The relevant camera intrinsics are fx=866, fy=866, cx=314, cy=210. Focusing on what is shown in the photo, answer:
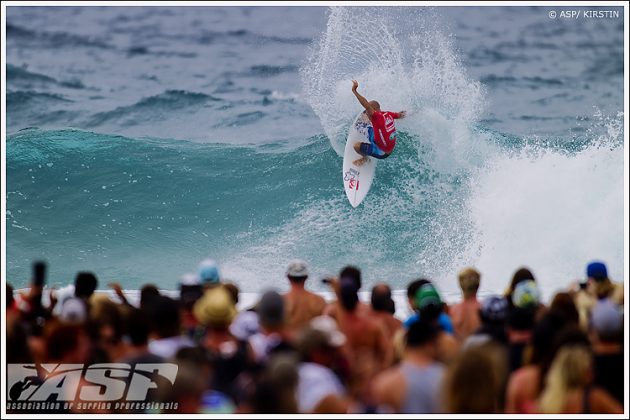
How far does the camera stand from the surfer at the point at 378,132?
11641 mm

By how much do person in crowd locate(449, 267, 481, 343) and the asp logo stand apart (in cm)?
200

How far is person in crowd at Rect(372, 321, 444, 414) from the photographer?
3.84 metres

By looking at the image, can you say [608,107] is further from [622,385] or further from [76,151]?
[622,385]

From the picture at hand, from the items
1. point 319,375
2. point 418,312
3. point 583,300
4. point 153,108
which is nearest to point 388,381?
point 319,375

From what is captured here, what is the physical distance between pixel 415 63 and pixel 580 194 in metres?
3.44

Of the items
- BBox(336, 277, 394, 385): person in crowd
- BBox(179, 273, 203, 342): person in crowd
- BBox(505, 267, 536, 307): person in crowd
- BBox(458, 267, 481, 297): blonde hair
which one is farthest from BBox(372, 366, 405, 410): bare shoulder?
BBox(458, 267, 481, 297): blonde hair

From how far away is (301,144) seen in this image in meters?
17.3

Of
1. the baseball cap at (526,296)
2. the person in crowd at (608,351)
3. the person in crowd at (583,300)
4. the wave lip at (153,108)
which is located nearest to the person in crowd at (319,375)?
the person in crowd at (608,351)

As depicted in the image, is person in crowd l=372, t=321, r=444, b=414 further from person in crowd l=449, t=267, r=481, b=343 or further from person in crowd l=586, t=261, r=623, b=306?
person in crowd l=586, t=261, r=623, b=306

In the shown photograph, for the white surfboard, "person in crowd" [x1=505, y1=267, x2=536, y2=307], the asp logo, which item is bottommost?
the asp logo

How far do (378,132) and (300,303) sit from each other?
6.47 m

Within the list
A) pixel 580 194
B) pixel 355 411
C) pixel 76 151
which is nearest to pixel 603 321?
pixel 355 411

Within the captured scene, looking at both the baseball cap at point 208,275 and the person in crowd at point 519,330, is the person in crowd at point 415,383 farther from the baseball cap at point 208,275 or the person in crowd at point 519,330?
the baseball cap at point 208,275

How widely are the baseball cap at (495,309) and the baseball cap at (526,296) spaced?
0.48ft
